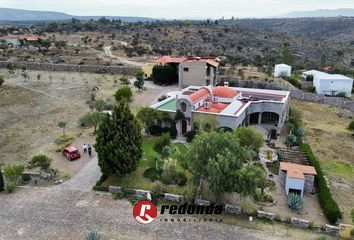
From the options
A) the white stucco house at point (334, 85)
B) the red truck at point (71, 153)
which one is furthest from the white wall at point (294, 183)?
the white stucco house at point (334, 85)

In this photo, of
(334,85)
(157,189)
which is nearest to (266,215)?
(157,189)

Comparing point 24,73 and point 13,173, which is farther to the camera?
point 24,73

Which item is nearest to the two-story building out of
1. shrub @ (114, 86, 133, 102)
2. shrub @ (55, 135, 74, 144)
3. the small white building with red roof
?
the small white building with red roof

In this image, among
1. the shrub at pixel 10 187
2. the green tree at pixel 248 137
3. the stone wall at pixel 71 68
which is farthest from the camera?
the stone wall at pixel 71 68

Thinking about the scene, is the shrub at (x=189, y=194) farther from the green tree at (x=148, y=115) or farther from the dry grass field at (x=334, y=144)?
the green tree at (x=148, y=115)

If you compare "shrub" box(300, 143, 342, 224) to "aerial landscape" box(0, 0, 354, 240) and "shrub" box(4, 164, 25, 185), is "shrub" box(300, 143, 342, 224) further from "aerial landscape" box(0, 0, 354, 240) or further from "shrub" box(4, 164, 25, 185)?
"shrub" box(4, 164, 25, 185)

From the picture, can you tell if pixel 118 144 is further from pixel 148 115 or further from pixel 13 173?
pixel 148 115

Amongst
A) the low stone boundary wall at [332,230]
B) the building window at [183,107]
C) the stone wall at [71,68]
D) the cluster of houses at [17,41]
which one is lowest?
the low stone boundary wall at [332,230]
